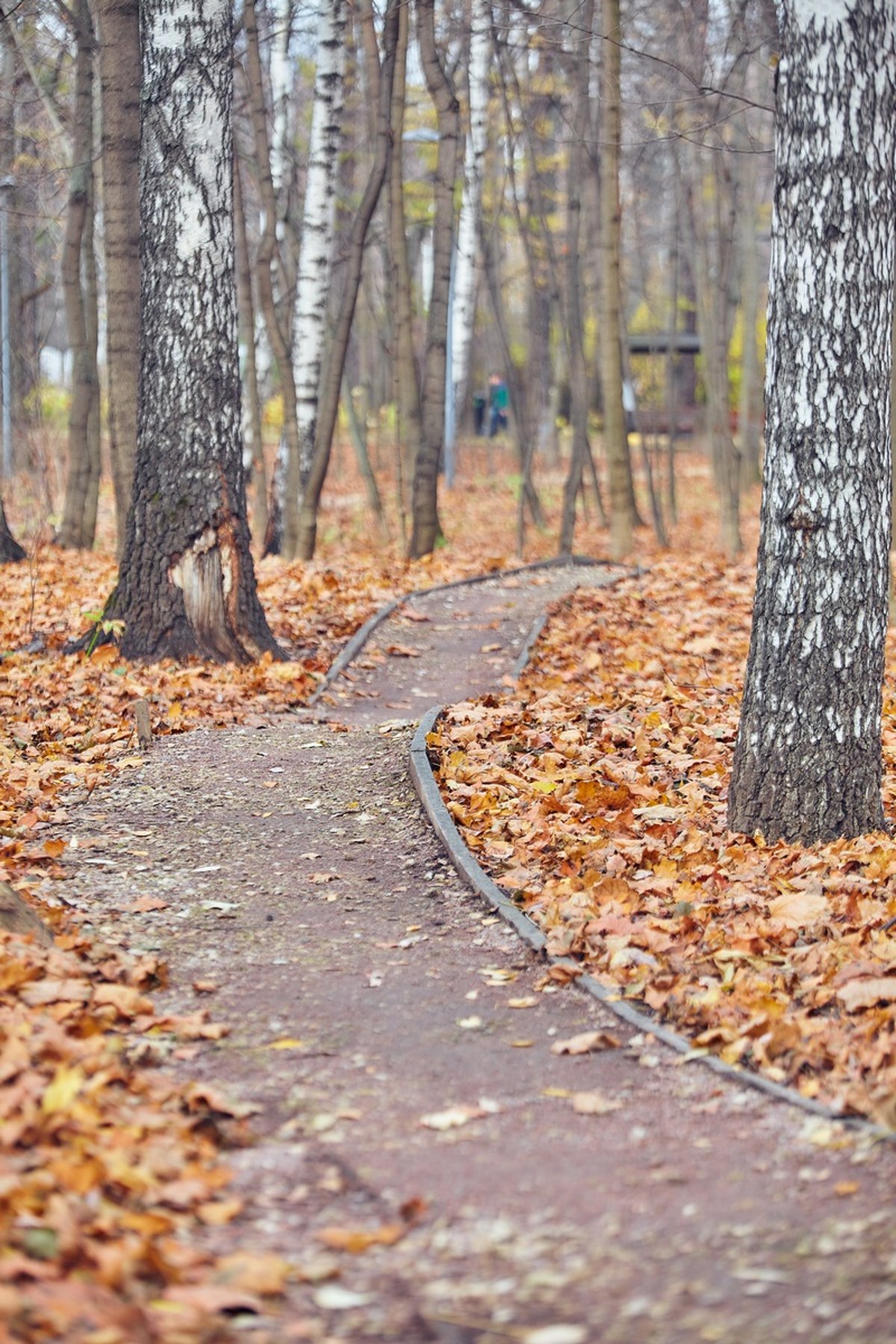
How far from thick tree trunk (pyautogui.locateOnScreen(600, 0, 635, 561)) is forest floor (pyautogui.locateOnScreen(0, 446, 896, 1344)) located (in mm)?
8998

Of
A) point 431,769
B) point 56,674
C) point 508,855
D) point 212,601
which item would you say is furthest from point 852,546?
point 56,674

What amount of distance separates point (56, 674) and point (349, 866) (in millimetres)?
3671

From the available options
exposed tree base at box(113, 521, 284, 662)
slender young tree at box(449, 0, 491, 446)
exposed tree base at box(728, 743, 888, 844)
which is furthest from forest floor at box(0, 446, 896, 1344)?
slender young tree at box(449, 0, 491, 446)

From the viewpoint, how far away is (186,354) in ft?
28.5

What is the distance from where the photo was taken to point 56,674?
866 cm

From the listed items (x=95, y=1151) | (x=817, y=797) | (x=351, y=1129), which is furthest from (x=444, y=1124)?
(x=817, y=797)

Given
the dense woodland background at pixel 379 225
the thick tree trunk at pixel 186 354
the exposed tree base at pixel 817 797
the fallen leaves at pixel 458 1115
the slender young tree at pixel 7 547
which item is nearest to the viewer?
the fallen leaves at pixel 458 1115

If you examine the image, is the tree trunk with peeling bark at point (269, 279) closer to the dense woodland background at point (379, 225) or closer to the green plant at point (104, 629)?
the dense woodland background at point (379, 225)

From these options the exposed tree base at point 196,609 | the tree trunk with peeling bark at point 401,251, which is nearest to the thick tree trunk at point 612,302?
the tree trunk with peeling bark at point 401,251

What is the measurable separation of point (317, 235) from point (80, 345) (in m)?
3.13

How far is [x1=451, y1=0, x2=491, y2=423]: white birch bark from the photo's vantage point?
66.7 feet

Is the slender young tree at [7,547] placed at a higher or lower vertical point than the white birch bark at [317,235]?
lower

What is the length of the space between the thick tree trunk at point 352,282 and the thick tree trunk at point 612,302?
7.33 ft

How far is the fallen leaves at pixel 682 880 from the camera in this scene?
13.7 feet
